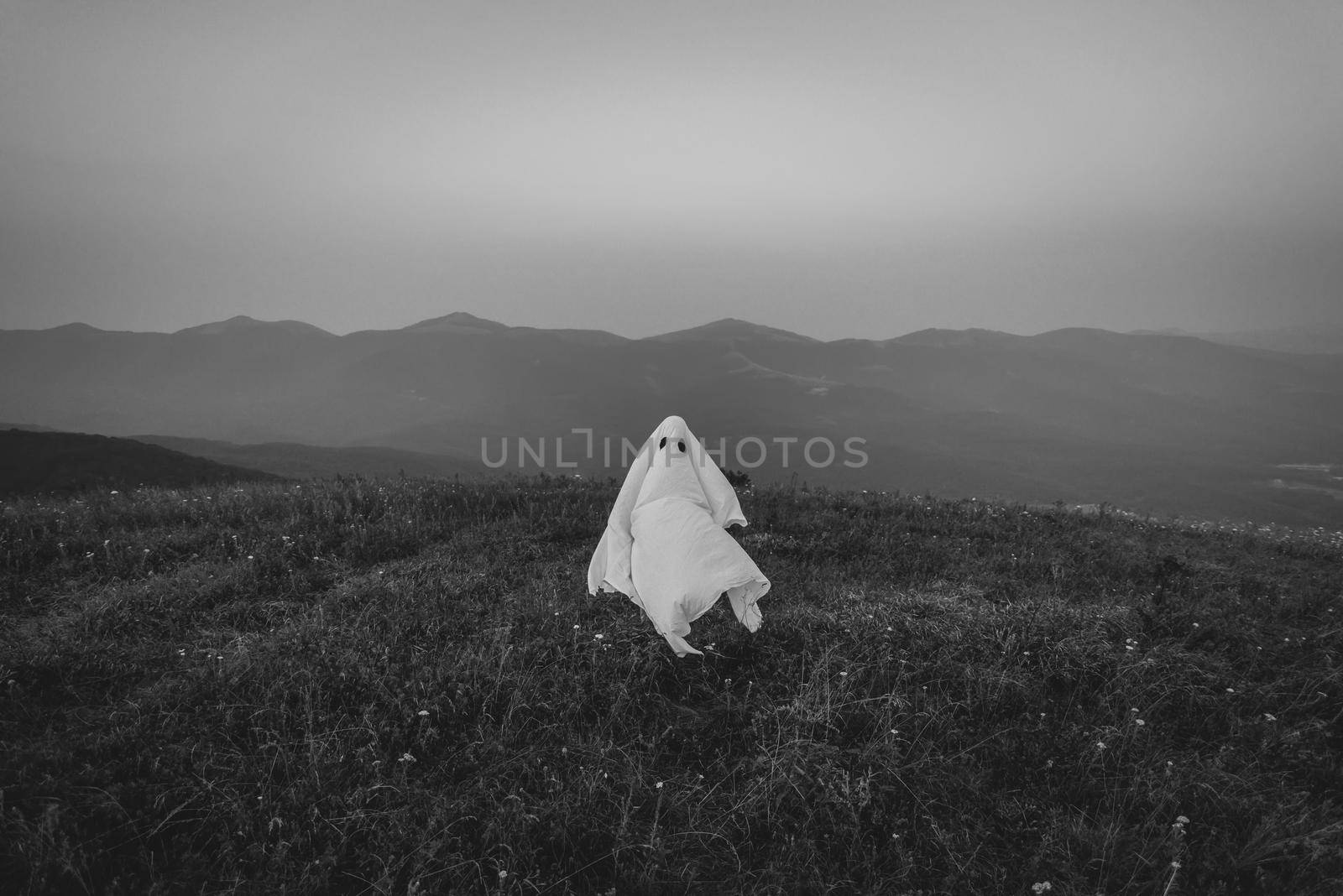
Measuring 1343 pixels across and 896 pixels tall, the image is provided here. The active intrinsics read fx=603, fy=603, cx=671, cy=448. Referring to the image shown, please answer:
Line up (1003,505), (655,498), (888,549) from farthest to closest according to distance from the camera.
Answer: (1003,505), (888,549), (655,498)

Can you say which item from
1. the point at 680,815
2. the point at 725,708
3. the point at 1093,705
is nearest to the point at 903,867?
the point at 680,815

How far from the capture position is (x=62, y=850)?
11.0 ft

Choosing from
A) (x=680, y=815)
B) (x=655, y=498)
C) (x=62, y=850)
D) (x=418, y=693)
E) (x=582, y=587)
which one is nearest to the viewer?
(x=62, y=850)

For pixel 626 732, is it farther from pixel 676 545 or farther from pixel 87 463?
pixel 87 463

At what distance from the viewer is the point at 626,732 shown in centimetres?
484

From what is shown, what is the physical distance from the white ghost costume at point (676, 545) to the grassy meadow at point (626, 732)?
515 mm

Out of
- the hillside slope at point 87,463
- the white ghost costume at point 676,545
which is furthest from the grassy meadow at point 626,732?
the hillside slope at point 87,463

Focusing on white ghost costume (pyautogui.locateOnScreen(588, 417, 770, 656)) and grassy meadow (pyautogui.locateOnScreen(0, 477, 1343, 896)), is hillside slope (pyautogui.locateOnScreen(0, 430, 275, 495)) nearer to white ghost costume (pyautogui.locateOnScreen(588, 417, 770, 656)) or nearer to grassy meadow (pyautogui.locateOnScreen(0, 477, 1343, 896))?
grassy meadow (pyautogui.locateOnScreen(0, 477, 1343, 896))

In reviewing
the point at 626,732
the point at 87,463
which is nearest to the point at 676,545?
the point at 626,732

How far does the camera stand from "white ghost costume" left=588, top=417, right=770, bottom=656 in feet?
17.9

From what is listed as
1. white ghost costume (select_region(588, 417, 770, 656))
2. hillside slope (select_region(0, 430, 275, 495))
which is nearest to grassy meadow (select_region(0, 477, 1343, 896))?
white ghost costume (select_region(588, 417, 770, 656))

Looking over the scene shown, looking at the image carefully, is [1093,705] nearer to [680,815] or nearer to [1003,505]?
[680,815]

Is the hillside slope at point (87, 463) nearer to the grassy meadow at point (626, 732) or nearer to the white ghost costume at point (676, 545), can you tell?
the grassy meadow at point (626, 732)

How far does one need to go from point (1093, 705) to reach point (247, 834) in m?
6.76
